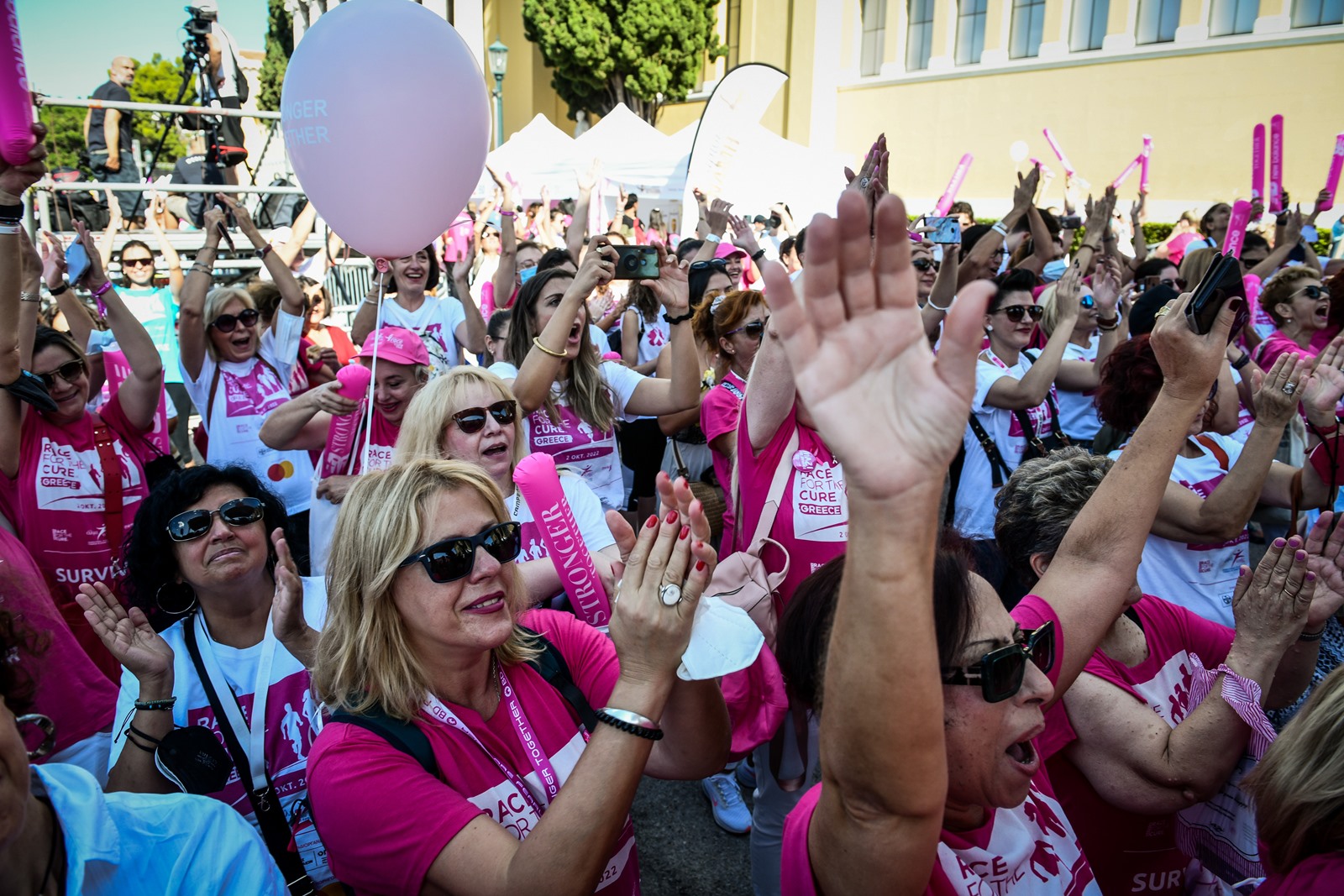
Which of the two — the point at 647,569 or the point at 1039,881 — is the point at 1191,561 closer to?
the point at 1039,881

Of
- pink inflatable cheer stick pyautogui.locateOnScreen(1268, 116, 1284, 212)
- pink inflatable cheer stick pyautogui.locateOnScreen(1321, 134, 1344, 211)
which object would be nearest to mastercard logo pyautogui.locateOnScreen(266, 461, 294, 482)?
pink inflatable cheer stick pyautogui.locateOnScreen(1268, 116, 1284, 212)

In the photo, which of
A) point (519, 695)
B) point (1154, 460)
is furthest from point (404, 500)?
point (1154, 460)

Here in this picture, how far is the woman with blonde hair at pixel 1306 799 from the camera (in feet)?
4.47

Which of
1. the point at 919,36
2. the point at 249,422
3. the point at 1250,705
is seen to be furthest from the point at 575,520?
the point at 919,36

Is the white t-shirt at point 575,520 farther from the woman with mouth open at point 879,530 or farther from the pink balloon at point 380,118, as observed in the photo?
the woman with mouth open at point 879,530

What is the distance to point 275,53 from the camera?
40406 millimetres

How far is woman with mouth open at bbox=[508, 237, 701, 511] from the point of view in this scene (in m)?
3.42

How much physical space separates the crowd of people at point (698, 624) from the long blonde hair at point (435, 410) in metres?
0.02

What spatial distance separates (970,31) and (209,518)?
26.8 metres

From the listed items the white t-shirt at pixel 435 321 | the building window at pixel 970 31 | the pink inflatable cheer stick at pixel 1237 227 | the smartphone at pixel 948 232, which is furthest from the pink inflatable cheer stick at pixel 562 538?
the building window at pixel 970 31

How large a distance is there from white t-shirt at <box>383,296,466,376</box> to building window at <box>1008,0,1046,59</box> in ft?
74.9

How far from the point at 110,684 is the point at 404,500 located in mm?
1403

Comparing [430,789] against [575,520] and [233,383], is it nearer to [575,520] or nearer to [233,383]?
[575,520]

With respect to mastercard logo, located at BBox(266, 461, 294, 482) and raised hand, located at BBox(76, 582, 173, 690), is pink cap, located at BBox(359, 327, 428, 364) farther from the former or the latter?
raised hand, located at BBox(76, 582, 173, 690)
